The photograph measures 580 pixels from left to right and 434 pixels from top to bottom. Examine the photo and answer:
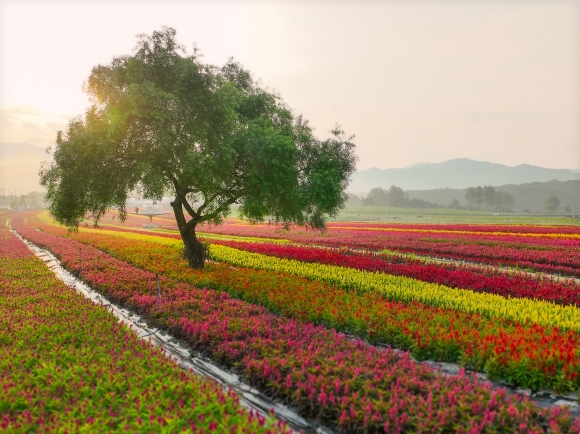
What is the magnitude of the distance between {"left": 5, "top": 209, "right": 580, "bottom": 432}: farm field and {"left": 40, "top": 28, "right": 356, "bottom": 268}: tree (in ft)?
12.3

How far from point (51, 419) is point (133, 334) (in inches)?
141

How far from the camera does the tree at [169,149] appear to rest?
48.8ft

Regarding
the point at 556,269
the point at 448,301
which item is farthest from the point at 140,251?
the point at 556,269

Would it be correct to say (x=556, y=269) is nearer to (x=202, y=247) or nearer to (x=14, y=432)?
(x=202, y=247)

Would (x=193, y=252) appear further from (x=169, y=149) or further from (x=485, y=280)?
(x=485, y=280)

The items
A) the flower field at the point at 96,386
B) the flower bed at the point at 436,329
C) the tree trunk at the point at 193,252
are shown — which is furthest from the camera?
the tree trunk at the point at 193,252

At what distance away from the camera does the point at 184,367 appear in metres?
8.77

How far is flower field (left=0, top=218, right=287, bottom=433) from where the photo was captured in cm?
567

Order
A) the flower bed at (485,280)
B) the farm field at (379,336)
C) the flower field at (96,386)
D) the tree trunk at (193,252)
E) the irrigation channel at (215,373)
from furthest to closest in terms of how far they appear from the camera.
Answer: the tree trunk at (193,252) → the flower bed at (485,280) → the irrigation channel at (215,373) → the farm field at (379,336) → the flower field at (96,386)

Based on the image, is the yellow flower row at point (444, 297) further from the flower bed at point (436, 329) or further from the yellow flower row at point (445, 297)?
the flower bed at point (436, 329)

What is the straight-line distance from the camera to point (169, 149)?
50.2ft

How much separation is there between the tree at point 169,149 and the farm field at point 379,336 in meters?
3.76

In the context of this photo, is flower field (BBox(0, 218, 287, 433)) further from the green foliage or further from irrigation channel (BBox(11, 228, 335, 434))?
the green foliage

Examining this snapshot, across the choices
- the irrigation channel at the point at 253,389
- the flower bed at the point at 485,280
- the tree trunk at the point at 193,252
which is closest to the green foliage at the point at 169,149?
the tree trunk at the point at 193,252
